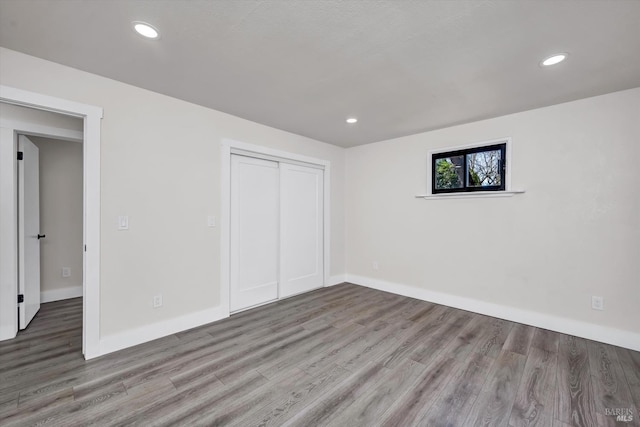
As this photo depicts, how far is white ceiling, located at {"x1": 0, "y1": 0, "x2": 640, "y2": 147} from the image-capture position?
1.58 meters

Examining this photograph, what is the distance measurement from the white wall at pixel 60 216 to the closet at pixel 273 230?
103 inches

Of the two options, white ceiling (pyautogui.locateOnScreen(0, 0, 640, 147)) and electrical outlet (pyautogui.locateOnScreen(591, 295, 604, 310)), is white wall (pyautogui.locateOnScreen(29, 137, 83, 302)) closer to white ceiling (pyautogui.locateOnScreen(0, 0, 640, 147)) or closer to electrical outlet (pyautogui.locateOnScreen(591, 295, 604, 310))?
white ceiling (pyautogui.locateOnScreen(0, 0, 640, 147))

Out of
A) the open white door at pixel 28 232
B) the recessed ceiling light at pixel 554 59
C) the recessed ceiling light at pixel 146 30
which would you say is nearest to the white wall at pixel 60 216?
the open white door at pixel 28 232

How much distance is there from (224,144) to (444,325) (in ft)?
10.9

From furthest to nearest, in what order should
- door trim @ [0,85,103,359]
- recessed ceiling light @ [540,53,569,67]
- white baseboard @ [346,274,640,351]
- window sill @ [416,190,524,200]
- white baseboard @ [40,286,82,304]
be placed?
1. white baseboard @ [40,286,82,304]
2. window sill @ [416,190,524,200]
3. white baseboard @ [346,274,640,351]
4. door trim @ [0,85,103,359]
5. recessed ceiling light @ [540,53,569,67]

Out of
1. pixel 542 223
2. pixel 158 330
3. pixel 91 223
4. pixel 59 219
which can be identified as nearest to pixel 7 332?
pixel 158 330

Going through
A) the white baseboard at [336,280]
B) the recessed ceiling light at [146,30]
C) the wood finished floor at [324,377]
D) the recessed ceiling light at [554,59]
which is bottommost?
the wood finished floor at [324,377]

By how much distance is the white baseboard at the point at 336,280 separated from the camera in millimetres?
4645

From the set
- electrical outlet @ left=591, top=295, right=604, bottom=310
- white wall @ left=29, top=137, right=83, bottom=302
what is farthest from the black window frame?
white wall @ left=29, top=137, right=83, bottom=302

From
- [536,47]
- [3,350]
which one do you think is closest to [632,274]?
[536,47]

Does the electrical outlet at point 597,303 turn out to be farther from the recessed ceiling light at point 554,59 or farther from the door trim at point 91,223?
the door trim at point 91,223

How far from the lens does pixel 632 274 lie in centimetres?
255

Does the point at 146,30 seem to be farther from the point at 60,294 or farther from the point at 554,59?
the point at 60,294

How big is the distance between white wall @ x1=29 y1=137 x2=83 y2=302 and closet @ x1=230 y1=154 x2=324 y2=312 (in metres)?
2.62
